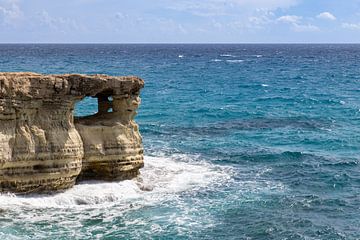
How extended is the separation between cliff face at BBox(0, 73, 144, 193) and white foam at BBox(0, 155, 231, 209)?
55cm

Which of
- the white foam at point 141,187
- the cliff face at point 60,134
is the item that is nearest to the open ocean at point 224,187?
the white foam at point 141,187

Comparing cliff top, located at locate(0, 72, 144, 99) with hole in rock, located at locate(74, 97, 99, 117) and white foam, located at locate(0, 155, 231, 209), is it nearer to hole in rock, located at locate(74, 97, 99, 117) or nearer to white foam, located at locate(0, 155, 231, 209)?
white foam, located at locate(0, 155, 231, 209)

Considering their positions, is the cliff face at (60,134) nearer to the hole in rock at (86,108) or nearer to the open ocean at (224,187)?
the open ocean at (224,187)

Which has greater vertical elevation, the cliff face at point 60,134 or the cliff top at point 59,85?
the cliff top at point 59,85

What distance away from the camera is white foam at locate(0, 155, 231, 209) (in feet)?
87.1

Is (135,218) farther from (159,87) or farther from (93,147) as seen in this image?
(159,87)

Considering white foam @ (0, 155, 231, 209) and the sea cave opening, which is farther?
the sea cave opening

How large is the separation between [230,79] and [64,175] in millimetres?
73360

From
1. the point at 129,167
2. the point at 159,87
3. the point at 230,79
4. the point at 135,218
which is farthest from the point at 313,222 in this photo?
the point at 230,79

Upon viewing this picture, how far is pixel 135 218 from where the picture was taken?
83.7 feet

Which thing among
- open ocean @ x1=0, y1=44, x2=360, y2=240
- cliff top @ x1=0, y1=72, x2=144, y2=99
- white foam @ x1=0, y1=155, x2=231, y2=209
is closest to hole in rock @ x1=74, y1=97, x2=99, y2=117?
open ocean @ x1=0, y1=44, x2=360, y2=240

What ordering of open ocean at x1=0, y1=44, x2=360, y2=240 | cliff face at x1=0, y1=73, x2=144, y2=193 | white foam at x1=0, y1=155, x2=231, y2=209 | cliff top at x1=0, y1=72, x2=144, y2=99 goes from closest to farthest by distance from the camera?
open ocean at x1=0, y1=44, x2=360, y2=240 < cliff top at x1=0, y1=72, x2=144, y2=99 < cliff face at x1=0, y1=73, x2=144, y2=193 < white foam at x1=0, y1=155, x2=231, y2=209

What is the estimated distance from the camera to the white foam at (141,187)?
26.6 m

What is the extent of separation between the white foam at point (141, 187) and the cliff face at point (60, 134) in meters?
0.55
